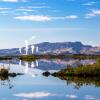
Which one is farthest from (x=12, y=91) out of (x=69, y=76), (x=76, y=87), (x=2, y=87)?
(x=69, y=76)

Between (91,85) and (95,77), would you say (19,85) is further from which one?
(95,77)

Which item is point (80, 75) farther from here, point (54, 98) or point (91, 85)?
point (54, 98)

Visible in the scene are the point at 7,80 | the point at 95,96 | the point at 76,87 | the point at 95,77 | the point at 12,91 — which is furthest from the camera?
the point at 95,77

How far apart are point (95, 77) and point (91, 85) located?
5.60 meters

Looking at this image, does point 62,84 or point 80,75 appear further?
point 80,75

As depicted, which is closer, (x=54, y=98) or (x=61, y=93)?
(x=54, y=98)

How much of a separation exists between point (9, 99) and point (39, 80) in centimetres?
1151

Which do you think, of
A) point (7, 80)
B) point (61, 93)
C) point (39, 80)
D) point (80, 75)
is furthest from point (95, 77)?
point (61, 93)

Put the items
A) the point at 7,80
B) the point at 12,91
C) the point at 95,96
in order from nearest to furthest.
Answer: the point at 95,96, the point at 12,91, the point at 7,80

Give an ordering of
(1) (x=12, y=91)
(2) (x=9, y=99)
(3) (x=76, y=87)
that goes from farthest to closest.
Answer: (3) (x=76, y=87)
(1) (x=12, y=91)
(2) (x=9, y=99)

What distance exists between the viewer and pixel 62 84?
121 feet

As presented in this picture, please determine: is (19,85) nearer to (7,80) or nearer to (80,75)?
(7,80)

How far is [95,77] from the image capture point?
42.0 metres

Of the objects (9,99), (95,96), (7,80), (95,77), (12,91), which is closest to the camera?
(9,99)
